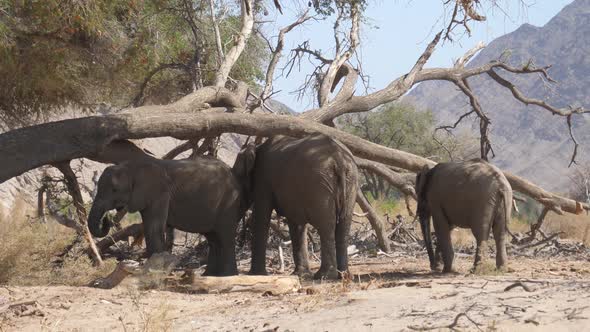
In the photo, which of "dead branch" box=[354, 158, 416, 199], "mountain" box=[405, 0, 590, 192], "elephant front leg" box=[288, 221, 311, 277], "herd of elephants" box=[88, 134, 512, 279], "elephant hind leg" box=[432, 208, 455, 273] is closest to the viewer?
"herd of elephants" box=[88, 134, 512, 279]

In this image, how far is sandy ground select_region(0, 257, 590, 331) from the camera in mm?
5961

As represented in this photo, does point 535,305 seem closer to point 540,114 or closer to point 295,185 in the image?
point 295,185

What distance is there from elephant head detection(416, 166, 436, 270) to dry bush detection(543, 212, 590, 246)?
667 centimetres

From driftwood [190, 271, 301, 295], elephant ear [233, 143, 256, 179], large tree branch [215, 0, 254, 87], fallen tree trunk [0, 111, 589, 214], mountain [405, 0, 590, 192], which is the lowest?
driftwood [190, 271, 301, 295]

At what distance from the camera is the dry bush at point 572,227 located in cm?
1895

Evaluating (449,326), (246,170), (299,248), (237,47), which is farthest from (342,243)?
(449,326)

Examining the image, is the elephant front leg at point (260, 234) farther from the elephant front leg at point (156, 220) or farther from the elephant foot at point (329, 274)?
the elephant front leg at point (156, 220)

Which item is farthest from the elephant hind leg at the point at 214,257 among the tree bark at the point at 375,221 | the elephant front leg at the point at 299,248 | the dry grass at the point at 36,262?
the tree bark at the point at 375,221

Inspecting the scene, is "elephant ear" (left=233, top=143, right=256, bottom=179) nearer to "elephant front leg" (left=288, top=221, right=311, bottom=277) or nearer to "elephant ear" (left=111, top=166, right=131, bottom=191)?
"elephant front leg" (left=288, top=221, right=311, bottom=277)

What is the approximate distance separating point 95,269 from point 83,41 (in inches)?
175

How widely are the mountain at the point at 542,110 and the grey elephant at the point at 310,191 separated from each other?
176ft

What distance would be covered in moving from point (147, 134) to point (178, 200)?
112 centimetres

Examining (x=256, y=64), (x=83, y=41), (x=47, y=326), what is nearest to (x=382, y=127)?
(x=256, y=64)

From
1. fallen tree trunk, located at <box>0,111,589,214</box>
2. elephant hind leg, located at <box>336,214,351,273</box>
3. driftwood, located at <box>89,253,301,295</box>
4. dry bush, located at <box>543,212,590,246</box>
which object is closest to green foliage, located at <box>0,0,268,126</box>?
fallen tree trunk, located at <box>0,111,589,214</box>
